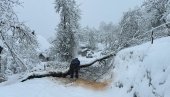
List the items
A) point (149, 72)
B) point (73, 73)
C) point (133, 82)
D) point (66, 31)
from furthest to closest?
point (66, 31), point (73, 73), point (133, 82), point (149, 72)

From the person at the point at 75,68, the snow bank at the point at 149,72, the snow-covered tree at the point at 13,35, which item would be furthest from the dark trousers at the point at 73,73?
the snow bank at the point at 149,72

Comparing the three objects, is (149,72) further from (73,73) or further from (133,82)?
(73,73)

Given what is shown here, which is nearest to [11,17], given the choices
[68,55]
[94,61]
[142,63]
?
[94,61]

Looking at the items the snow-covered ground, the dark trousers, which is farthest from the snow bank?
the dark trousers

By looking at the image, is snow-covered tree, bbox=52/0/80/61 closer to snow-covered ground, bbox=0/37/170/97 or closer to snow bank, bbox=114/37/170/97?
snow-covered ground, bbox=0/37/170/97

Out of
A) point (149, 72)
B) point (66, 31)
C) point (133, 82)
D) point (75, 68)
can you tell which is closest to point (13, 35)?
point (75, 68)

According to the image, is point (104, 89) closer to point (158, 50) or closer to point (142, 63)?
point (142, 63)

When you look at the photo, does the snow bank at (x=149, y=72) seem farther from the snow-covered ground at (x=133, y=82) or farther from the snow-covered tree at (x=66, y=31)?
the snow-covered tree at (x=66, y=31)

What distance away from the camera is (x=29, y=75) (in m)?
20.4

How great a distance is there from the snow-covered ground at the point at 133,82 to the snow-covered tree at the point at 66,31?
28326 mm

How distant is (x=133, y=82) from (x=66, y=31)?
117 feet

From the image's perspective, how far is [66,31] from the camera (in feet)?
158

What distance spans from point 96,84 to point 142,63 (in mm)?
5816

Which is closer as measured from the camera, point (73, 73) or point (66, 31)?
point (73, 73)
